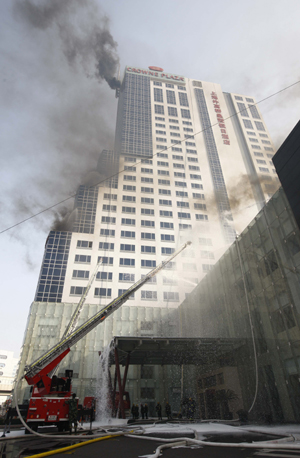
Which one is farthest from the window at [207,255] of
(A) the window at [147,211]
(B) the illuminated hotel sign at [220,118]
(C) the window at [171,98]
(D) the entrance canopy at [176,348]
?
(C) the window at [171,98]

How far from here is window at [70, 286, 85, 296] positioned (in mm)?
50406

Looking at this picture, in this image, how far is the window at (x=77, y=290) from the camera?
50.4 m

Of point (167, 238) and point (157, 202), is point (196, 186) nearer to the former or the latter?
point (157, 202)

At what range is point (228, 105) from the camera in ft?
344

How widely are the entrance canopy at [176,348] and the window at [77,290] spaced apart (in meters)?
20.6

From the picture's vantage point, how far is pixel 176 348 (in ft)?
91.6

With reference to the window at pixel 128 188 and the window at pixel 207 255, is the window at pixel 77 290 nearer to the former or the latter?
the window at pixel 207 255

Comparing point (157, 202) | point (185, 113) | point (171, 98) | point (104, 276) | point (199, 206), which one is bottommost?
point (104, 276)

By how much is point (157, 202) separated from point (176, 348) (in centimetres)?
4593

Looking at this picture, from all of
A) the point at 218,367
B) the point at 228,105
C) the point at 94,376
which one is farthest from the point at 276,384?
the point at 228,105

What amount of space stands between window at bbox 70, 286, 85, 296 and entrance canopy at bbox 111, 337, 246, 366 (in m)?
20.6

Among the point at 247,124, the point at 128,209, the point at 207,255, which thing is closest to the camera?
the point at 207,255

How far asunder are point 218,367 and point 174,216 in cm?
4506

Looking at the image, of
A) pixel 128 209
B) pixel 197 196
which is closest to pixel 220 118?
pixel 197 196
